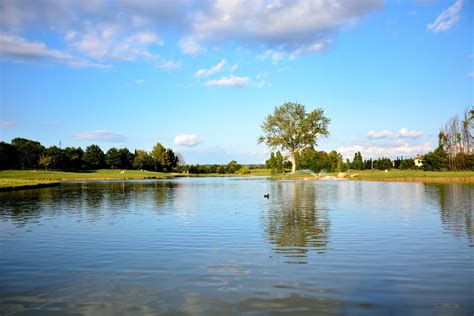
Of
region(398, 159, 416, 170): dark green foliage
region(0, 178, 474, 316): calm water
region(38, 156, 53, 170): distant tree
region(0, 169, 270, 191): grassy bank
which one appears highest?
region(38, 156, 53, 170): distant tree

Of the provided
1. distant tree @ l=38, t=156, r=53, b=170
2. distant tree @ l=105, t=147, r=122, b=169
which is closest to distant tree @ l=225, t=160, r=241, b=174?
distant tree @ l=105, t=147, r=122, b=169

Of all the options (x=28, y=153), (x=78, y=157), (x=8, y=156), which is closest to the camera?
(x=8, y=156)

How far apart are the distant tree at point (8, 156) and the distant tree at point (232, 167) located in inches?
3432

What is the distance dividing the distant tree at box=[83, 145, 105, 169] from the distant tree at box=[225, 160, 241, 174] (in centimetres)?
5706

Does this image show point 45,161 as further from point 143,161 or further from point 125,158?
point 143,161

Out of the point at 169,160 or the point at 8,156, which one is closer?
the point at 8,156

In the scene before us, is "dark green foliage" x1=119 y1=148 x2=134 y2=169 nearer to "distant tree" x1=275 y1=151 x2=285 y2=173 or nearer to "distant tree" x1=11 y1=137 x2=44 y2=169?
"distant tree" x1=11 y1=137 x2=44 y2=169

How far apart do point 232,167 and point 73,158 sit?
229 ft

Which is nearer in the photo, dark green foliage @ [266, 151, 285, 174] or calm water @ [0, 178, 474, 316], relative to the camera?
calm water @ [0, 178, 474, 316]

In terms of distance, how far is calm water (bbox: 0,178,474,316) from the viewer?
7.73 metres

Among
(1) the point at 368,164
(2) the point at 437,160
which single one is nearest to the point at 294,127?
(2) the point at 437,160

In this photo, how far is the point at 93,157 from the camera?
472 feet

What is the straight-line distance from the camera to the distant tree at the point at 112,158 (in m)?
152

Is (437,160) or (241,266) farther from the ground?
(437,160)
